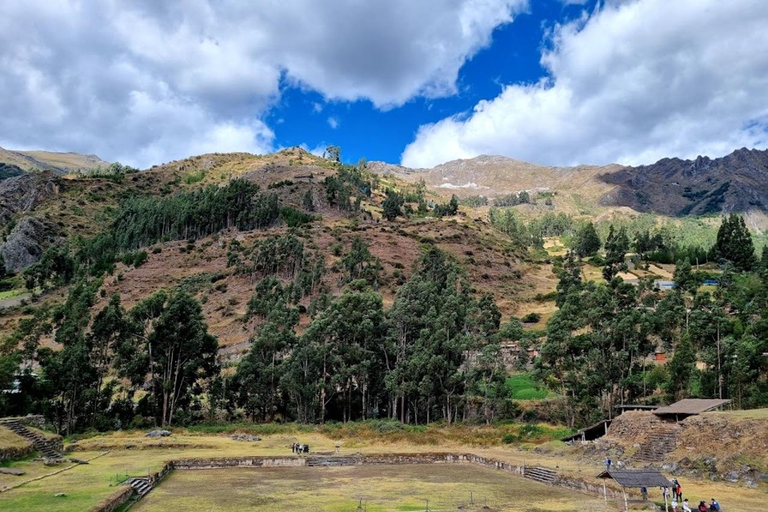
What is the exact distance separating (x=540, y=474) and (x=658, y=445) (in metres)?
8.82

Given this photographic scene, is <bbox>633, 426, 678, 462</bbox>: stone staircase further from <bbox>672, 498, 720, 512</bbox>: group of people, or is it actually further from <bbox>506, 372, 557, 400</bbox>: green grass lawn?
<bbox>506, 372, 557, 400</bbox>: green grass lawn

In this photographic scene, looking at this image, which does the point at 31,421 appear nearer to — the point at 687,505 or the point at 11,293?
the point at 687,505

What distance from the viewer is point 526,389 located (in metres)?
66.1

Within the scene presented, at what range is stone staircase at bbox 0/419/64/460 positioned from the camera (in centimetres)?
3459

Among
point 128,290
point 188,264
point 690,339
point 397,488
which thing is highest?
point 188,264

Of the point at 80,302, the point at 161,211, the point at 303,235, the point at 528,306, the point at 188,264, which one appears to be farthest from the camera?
the point at 161,211

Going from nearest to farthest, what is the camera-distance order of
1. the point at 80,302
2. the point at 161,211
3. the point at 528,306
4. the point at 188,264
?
1. the point at 80,302
2. the point at 528,306
3. the point at 188,264
4. the point at 161,211

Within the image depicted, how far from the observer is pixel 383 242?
13162cm

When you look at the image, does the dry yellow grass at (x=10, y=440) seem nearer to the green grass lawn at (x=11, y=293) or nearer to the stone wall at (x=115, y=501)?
the stone wall at (x=115, y=501)

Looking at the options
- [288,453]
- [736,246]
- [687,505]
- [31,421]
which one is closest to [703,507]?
[687,505]

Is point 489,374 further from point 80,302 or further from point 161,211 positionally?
point 161,211

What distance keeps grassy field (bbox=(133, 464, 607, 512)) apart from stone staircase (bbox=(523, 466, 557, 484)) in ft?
2.85

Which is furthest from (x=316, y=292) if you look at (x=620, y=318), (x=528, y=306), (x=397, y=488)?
(x=397, y=488)

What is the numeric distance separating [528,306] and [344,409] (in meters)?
59.5
